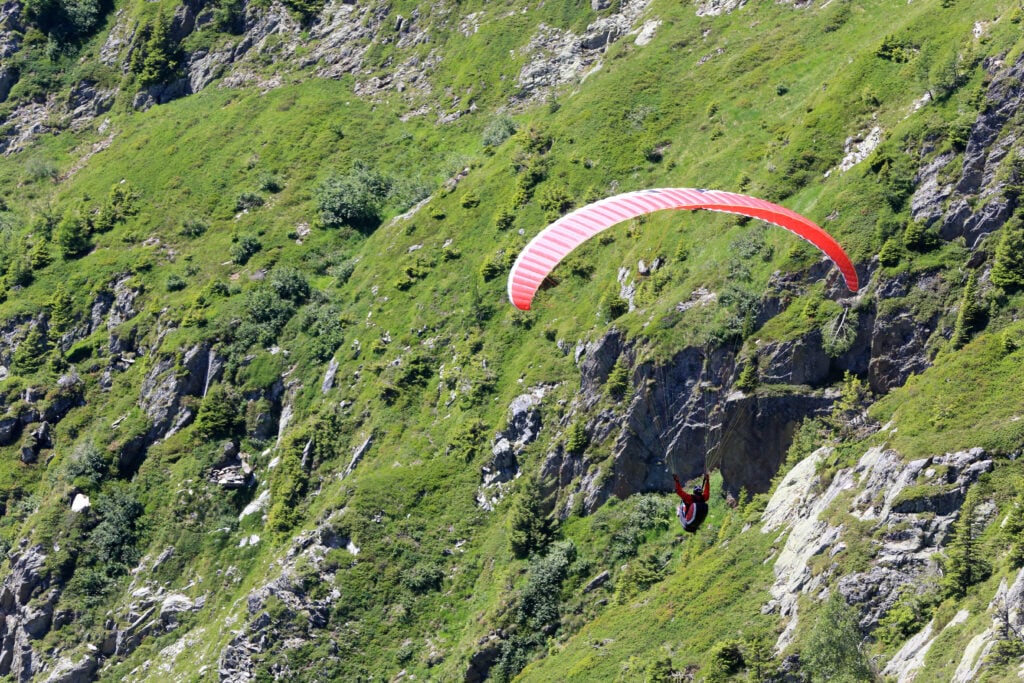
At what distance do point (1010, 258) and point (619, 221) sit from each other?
60.5 ft

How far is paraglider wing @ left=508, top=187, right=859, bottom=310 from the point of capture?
41.7 meters

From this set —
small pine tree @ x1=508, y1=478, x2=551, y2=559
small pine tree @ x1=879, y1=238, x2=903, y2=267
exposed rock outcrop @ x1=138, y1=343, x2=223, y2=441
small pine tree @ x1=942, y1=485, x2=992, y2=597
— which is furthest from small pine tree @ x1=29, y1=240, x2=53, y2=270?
small pine tree @ x1=942, y1=485, x2=992, y2=597

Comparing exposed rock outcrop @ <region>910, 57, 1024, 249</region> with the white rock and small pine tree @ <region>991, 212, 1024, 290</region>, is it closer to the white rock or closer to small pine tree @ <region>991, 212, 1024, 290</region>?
small pine tree @ <region>991, 212, 1024, 290</region>

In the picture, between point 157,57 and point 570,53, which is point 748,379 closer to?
point 570,53

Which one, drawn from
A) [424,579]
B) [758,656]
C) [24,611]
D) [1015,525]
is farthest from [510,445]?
[24,611]

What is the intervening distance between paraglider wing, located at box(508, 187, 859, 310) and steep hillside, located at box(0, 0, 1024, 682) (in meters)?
9.58

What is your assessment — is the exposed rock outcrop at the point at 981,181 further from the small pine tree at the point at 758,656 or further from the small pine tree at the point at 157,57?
the small pine tree at the point at 157,57

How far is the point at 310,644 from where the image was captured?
59594 millimetres

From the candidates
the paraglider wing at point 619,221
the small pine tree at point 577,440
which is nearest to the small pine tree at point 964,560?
the paraglider wing at point 619,221

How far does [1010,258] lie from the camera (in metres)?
48.8

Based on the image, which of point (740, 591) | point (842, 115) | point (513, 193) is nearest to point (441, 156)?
point (513, 193)

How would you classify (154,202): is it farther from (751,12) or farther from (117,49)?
(751,12)

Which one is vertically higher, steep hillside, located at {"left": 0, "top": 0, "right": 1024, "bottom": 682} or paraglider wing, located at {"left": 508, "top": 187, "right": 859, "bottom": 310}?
paraglider wing, located at {"left": 508, "top": 187, "right": 859, "bottom": 310}

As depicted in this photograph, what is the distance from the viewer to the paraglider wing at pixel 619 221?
41.7 meters
